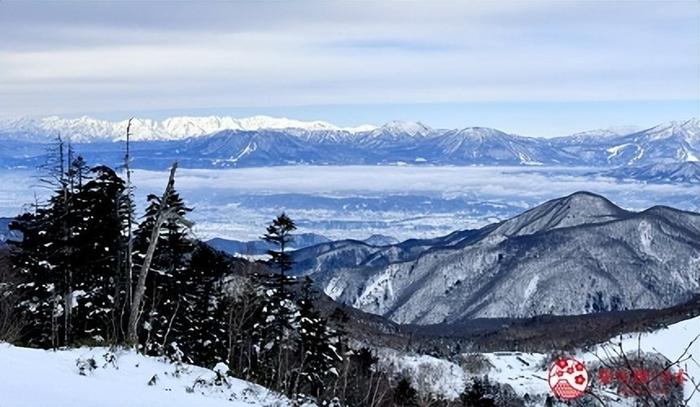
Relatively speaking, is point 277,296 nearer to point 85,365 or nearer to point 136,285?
point 136,285

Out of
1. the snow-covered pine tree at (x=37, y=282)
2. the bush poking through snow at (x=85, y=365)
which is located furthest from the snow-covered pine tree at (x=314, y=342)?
the bush poking through snow at (x=85, y=365)

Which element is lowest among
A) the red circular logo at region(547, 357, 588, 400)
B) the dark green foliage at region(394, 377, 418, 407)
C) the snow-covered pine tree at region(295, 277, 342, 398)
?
the dark green foliage at region(394, 377, 418, 407)

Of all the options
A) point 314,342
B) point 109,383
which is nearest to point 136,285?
point 314,342

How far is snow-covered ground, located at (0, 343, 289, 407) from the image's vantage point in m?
9.73

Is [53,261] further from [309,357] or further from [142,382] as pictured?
[142,382]

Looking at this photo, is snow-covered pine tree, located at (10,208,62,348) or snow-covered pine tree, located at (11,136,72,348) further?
snow-covered pine tree, located at (10,208,62,348)

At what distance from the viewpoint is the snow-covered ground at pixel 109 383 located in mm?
9727

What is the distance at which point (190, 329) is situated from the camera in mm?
32188

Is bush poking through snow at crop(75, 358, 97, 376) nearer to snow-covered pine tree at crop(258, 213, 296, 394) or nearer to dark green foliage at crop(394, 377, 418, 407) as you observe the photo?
snow-covered pine tree at crop(258, 213, 296, 394)

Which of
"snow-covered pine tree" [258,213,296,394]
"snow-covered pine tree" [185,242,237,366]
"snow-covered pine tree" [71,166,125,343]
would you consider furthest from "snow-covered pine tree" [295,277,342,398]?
"snow-covered pine tree" [71,166,125,343]

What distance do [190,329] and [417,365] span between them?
12151cm

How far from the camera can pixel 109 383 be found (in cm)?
1159

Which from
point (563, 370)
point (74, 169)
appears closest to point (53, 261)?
point (74, 169)

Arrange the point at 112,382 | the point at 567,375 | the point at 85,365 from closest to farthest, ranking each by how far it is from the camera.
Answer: the point at 567,375 < the point at 112,382 < the point at 85,365
